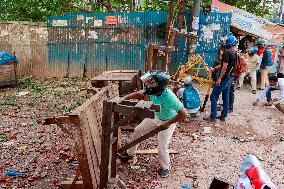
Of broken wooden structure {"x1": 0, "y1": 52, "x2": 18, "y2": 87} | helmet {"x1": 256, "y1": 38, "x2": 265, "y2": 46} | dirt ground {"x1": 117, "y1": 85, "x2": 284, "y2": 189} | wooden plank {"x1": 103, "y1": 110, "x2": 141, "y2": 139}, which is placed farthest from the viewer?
helmet {"x1": 256, "y1": 38, "x2": 265, "y2": 46}

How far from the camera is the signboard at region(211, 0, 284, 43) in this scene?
12.0 m

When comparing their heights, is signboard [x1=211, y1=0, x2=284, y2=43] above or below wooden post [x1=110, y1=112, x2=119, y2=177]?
above

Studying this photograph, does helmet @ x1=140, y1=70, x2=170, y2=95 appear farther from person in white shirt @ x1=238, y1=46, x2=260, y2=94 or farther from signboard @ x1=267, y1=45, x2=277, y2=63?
signboard @ x1=267, y1=45, x2=277, y2=63

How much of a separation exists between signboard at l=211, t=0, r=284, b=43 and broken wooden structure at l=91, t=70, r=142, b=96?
615cm

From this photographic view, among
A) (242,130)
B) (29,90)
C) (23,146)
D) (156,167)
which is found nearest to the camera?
(156,167)

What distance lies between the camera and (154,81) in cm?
473

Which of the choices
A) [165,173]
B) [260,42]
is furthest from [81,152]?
[260,42]

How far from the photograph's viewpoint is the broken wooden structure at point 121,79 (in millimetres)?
6770

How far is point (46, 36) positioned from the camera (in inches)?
506

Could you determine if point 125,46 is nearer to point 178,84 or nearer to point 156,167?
point 178,84

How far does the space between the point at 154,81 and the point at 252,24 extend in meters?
8.75

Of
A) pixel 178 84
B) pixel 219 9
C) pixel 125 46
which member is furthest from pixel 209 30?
pixel 178 84

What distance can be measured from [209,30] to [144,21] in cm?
236

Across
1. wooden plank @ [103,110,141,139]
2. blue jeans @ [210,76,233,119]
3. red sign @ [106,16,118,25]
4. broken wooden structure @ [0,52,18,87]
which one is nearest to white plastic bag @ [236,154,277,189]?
wooden plank @ [103,110,141,139]
